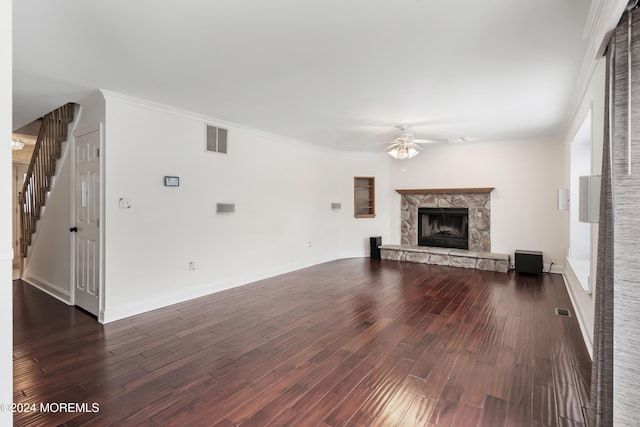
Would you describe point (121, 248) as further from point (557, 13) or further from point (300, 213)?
point (557, 13)

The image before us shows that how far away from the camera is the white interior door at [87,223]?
12.1 feet

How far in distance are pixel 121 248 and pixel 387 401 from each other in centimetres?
328

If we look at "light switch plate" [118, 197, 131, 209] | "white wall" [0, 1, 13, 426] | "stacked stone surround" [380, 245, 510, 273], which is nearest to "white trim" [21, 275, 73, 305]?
"light switch plate" [118, 197, 131, 209]

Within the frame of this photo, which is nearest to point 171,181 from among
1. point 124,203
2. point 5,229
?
point 124,203

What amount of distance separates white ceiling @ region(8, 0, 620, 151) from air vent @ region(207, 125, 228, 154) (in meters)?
0.30

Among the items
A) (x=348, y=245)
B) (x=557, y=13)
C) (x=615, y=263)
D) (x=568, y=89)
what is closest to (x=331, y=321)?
(x=615, y=263)

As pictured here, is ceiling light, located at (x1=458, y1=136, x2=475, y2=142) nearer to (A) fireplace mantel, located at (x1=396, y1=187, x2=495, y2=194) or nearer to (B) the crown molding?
(A) fireplace mantel, located at (x1=396, y1=187, x2=495, y2=194)

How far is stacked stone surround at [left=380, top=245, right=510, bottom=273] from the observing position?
610 centimetres

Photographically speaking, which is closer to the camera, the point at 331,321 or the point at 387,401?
the point at 387,401

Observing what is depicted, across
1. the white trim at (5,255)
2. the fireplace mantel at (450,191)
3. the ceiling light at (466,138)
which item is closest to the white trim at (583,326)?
the fireplace mantel at (450,191)

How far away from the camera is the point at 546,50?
2598 mm

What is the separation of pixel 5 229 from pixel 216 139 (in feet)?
11.7

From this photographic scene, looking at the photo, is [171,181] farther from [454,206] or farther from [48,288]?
[454,206]

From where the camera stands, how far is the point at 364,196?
7.86 meters
